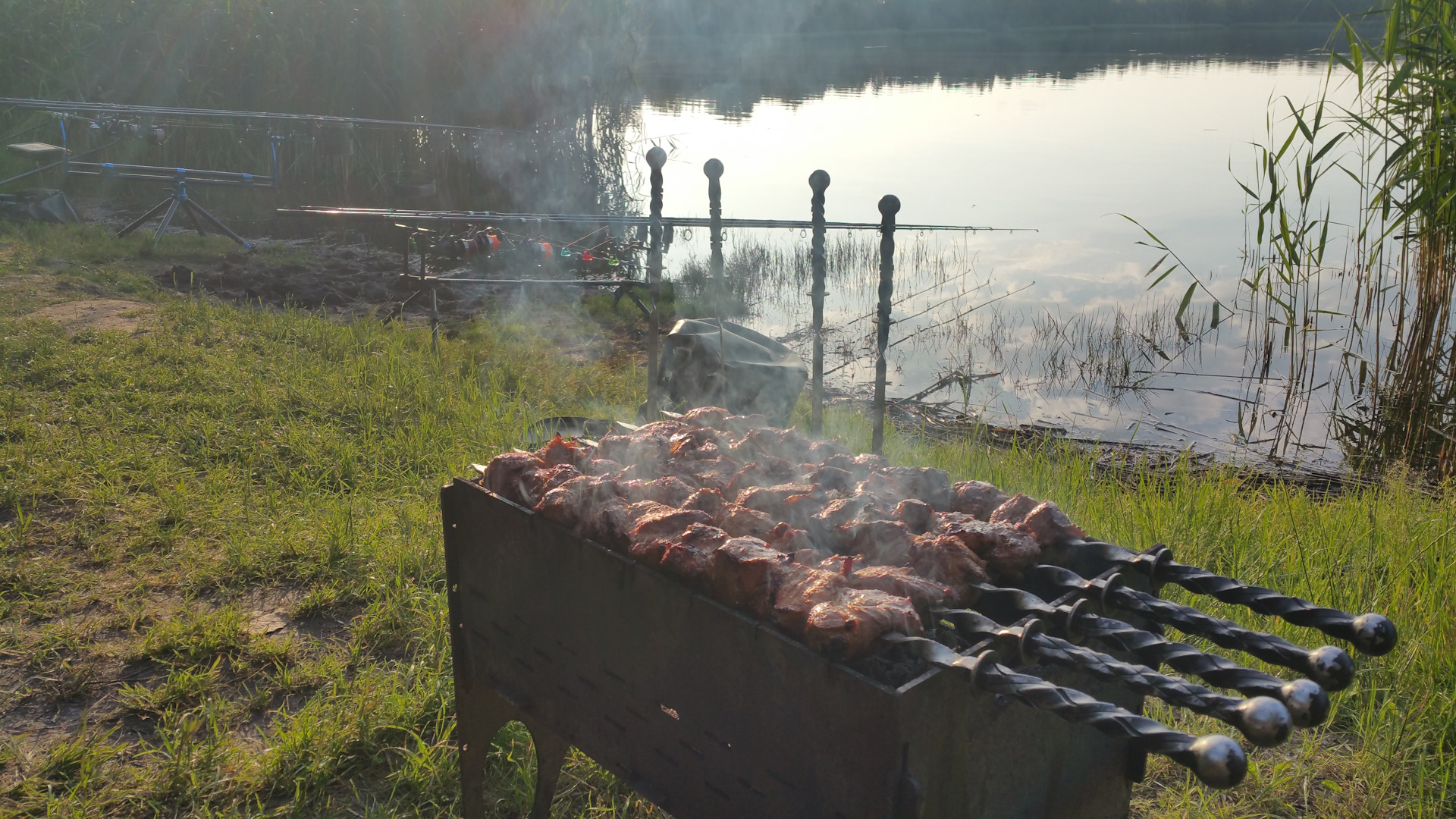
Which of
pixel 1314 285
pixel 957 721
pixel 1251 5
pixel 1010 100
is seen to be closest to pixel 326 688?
pixel 957 721

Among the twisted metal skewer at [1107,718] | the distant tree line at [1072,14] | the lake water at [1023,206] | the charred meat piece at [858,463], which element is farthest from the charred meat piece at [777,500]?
the distant tree line at [1072,14]

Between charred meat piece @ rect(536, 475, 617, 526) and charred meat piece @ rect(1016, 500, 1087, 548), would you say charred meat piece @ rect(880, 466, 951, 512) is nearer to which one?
charred meat piece @ rect(1016, 500, 1087, 548)

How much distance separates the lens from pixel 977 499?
2648 millimetres

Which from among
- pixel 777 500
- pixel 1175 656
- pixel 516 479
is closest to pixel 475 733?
pixel 516 479

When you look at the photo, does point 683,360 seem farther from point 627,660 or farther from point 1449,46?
point 1449,46

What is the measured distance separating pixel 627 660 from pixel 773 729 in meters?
0.47

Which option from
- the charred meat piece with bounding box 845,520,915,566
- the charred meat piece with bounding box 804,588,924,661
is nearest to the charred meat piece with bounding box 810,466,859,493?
the charred meat piece with bounding box 845,520,915,566

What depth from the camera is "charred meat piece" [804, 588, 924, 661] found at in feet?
5.91

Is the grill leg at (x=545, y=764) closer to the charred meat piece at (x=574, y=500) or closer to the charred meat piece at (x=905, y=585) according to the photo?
the charred meat piece at (x=574, y=500)

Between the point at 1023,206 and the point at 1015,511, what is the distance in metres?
15.9

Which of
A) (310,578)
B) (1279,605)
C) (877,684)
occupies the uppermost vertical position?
(1279,605)

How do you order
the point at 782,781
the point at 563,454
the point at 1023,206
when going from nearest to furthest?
the point at 782,781 < the point at 563,454 < the point at 1023,206

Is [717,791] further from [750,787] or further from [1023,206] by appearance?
[1023,206]

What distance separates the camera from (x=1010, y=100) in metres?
28.4
